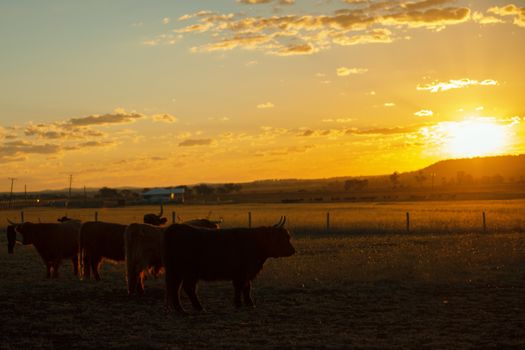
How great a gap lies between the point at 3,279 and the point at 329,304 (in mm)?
9093

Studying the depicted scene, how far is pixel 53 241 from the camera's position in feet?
59.3

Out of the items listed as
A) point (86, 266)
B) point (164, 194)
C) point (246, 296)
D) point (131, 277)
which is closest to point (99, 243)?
point (86, 266)

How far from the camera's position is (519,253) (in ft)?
69.9

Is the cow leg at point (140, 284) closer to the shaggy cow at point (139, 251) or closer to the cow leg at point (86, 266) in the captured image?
the shaggy cow at point (139, 251)

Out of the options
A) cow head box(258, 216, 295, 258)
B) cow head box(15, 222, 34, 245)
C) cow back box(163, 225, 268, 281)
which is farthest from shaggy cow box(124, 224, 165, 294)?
cow head box(15, 222, 34, 245)

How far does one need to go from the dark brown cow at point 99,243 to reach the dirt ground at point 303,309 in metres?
0.61

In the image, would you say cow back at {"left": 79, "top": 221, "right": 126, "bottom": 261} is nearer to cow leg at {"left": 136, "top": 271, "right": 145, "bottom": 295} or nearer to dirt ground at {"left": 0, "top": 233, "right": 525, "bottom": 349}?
dirt ground at {"left": 0, "top": 233, "right": 525, "bottom": 349}

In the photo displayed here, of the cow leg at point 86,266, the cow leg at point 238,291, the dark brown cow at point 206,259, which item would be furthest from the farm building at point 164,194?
the cow leg at point 238,291

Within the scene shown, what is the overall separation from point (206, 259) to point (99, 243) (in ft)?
17.3

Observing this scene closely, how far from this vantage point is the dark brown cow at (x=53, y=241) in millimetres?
17891

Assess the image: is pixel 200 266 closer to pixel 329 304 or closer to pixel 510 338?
pixel 329 304

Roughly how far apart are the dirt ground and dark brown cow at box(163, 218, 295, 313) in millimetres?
502

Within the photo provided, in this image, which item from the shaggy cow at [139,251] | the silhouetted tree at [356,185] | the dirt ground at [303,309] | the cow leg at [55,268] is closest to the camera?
the dirt ground at [303,309]

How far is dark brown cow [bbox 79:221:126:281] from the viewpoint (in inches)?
647
